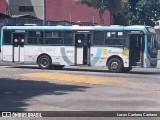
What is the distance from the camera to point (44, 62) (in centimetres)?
2838

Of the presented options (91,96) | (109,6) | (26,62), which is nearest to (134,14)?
(109,6)

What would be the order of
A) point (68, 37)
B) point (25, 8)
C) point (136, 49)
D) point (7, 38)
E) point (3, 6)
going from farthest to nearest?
point (25, 8) < point (3, 6) < point (7, 38) < point (68, 37) < point (136, 49)

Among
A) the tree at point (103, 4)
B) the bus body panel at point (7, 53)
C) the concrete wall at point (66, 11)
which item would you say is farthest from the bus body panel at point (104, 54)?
the tree at point (103, 4)

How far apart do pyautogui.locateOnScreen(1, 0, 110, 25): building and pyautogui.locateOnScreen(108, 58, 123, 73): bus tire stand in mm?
36185

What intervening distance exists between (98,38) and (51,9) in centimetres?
3712

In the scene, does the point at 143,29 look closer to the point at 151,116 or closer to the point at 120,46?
the point at 120,46

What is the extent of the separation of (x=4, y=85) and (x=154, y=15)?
70.1 metres

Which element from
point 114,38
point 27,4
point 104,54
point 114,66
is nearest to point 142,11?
point 27,4

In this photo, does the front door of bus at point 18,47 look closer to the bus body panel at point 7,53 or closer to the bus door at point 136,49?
the bus body panel at point 7,53

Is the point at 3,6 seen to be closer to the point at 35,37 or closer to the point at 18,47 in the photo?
the point at 18,47

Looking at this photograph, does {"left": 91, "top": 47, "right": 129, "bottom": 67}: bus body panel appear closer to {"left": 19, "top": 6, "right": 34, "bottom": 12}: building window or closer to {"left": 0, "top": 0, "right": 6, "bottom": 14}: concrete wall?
{"left": 0, "top": 0, "right": 6, "bottom": 14}: concrete wall

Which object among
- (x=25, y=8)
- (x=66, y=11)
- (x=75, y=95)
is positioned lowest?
(x=75, y=95)

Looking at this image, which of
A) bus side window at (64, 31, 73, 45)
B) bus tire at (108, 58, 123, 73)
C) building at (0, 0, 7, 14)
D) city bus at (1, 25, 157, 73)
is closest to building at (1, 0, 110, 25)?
building at (0, 0, 7, 14)

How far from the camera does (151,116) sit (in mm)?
11336
